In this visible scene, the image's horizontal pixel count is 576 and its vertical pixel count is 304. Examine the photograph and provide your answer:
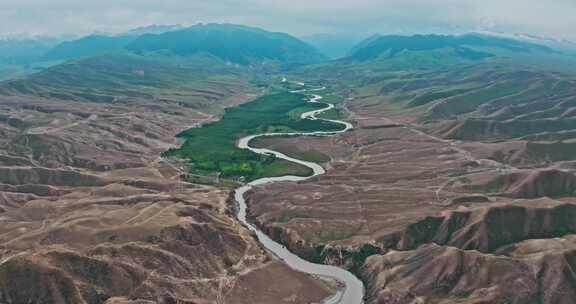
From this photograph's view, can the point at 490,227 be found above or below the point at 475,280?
above

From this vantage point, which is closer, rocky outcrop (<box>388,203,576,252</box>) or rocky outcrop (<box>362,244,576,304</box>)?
rocky outcrop (<box>362,244,576,304</box>)

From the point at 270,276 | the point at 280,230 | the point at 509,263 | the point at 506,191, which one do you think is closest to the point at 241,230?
the point at 280,230

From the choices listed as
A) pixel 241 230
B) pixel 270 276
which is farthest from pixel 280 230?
pixel 270 276

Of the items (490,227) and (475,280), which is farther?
(490,227)

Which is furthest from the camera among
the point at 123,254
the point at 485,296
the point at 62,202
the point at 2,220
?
the point at 62,202

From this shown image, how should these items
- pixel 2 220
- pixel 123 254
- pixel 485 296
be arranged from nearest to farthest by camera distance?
pixel 485 296, pixel 123 254, pixel 2 220

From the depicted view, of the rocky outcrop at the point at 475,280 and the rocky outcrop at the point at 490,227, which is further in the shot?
the rocky outcrop at the point at 490,227

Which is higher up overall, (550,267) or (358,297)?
(550,267)

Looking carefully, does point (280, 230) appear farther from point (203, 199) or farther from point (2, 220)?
point (2, 220)

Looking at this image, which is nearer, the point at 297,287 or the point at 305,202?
the point at 297,287
